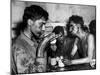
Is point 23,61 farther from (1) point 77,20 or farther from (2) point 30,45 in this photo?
(1) point 77,20

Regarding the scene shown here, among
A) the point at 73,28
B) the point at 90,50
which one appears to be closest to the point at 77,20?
the point at 73,28

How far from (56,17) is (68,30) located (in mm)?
223

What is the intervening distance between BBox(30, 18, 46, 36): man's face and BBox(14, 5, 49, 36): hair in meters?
0.04

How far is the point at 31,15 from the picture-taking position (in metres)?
2.15

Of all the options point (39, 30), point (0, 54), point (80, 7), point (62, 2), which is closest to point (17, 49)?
point (0, 54)

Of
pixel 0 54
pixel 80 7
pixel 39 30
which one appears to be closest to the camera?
pixel 0 54

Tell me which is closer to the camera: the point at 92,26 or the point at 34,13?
the point at 34,13

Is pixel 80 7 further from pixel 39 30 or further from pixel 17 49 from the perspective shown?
pixel 17 49

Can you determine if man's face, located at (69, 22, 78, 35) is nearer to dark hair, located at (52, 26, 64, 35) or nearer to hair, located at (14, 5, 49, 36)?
dark hair, located at (52, 26, 64, 35)

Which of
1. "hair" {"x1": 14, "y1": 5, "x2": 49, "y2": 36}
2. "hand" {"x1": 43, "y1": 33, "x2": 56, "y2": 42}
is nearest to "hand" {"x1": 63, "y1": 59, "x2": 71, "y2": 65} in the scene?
"hand" {"x1": 43, "y1": 33, "x2": 56, "y2": 42}

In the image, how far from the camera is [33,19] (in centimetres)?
215

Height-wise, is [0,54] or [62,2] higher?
[62,2]

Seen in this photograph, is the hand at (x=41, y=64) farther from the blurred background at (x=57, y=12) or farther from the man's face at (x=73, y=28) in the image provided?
the man's face at (x=73, y=28)

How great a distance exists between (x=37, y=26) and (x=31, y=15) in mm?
146
